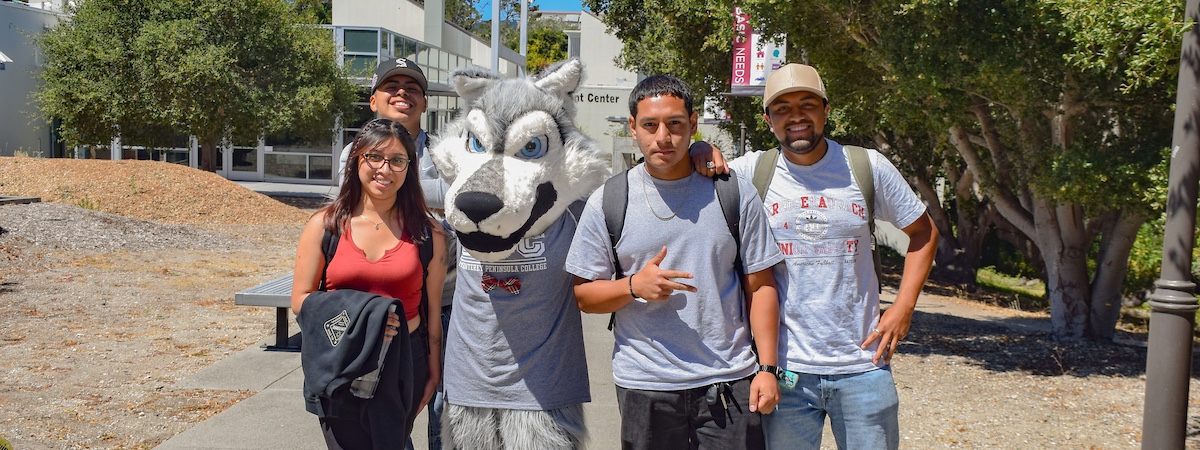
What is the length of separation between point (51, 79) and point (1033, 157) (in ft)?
72.6

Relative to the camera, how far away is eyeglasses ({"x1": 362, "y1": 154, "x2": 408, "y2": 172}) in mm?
3352

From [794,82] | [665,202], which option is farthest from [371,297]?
[794,82]

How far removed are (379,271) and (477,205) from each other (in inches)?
16.9

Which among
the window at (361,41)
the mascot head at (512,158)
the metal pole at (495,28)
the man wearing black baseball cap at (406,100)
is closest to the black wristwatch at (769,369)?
the mascot head at (512,158)

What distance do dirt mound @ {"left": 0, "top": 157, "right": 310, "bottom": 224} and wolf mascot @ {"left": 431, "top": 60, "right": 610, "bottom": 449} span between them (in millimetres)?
15384

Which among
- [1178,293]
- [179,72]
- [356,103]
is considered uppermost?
[179,72]

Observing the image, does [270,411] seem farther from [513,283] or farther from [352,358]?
[513,283]

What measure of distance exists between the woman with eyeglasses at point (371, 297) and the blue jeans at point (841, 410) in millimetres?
1205

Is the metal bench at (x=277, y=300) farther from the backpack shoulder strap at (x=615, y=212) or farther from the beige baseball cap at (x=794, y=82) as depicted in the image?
the beige baseball cap at (x=794, y=82)

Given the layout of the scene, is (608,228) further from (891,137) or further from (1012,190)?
(891,137)

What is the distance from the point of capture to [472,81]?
3559 mm

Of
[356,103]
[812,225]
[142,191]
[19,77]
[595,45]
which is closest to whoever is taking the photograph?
[812,225]

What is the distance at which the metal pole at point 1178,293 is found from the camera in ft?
15.3

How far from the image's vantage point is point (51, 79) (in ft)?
76.4
